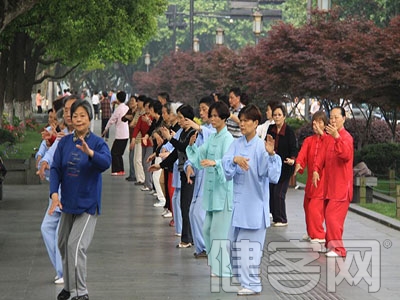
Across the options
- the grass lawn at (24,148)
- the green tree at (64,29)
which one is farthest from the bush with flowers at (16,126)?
the green tree at (64,29)

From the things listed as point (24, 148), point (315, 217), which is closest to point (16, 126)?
point (24, 148)

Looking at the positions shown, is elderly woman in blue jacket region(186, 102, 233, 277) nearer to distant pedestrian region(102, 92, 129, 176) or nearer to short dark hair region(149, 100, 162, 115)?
short dark hair region(149, 100, 162, 115)

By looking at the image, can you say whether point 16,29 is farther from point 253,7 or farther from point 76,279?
point 76,279

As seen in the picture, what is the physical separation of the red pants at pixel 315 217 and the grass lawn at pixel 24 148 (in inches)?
508

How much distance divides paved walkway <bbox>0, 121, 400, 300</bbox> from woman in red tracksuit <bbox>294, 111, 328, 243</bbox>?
290 mm

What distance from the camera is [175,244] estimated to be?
48.3 feet

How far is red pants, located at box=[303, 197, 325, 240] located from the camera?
1491 cm

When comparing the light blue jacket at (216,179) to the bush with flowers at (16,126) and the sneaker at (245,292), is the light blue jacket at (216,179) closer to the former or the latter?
the sneaker at (245,292)

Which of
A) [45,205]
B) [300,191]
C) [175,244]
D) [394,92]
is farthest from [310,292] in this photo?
[394,92]

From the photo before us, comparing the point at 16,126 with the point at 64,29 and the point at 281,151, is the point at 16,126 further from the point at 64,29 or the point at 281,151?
the point at 281,151

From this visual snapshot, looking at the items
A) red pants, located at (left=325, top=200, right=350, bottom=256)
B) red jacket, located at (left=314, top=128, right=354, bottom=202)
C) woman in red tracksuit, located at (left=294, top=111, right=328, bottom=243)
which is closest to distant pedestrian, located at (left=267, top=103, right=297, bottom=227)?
woman in red tracksuit, located at (left=294, top=111, right=328, bottom=243)

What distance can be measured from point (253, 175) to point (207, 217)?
1520mm

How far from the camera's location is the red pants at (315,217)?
1491 cm

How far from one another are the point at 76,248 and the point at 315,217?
17.8ft
